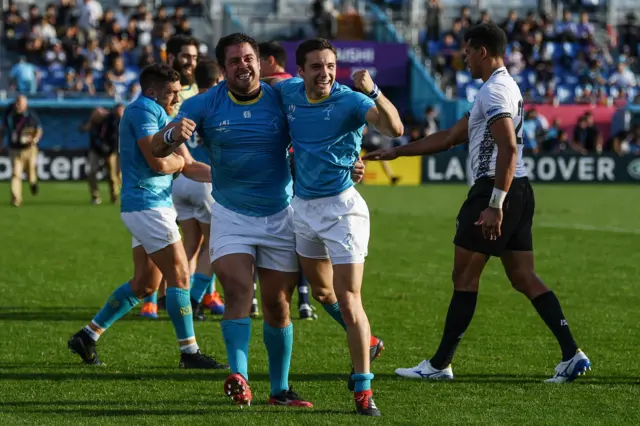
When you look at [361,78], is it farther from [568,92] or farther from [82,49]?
[568,92]

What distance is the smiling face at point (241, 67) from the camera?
7.25 m

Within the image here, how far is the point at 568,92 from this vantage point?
41.0 m

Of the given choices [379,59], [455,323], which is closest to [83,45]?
[379,59]

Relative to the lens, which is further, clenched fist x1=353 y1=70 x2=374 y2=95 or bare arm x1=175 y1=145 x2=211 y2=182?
bare arm x1=175 y1=145 x2=211 y2=182

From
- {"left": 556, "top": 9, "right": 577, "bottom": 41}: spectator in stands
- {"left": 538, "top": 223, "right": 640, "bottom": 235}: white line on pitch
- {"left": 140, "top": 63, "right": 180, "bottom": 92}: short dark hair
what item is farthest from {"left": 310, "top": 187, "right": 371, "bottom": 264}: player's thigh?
{"left": 556, "top": 9, "right": 577, "bottom": 41}: spectator in stands

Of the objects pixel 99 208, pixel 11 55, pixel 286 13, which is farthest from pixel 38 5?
pixel 99 208

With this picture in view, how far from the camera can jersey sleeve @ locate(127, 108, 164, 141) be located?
8.57 m

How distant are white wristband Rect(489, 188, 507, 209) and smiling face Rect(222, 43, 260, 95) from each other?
5.44 ft

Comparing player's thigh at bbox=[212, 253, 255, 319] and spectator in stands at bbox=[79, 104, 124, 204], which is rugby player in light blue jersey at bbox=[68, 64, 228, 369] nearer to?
player's thigh at bbox=[212, 253, 255, 319]

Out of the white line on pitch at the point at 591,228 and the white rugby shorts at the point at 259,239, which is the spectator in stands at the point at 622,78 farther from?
the white rugby shorts at the point at 259,239

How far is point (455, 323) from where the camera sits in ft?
27.2

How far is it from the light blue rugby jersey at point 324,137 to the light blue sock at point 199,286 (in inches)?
151

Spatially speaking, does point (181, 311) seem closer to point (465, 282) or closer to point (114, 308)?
point (114, 308)

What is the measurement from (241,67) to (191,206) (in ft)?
13.2
